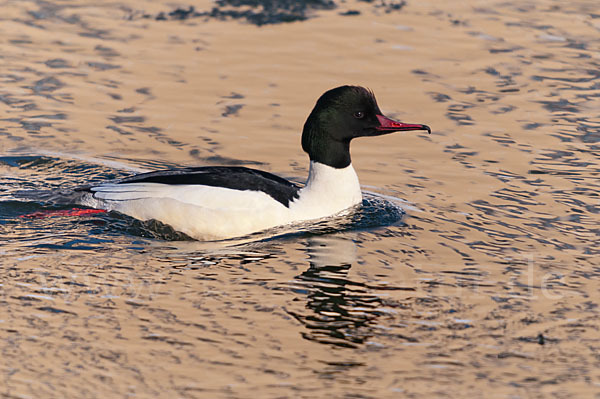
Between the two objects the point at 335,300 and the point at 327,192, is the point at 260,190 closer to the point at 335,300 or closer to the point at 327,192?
the point at 327,192

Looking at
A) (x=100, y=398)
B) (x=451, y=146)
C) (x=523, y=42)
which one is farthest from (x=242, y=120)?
(x=100, y=398)

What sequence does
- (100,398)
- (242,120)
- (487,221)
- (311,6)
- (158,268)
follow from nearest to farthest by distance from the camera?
(100,398) → (158,268) → (487,221) → (242,120) → (311,6)

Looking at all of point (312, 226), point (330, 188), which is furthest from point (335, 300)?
point (330, 188)

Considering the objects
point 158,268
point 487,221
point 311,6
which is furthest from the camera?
point 311,6

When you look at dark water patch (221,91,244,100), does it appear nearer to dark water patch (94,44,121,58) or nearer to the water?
the water

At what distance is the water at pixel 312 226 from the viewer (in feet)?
18.6

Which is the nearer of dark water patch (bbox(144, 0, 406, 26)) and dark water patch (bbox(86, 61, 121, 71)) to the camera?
dark water patch (bbox(86, 61, 121, 71))

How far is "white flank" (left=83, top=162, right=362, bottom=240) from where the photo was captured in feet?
26.3

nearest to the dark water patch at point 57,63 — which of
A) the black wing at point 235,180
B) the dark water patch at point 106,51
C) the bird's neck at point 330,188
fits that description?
the dark water patch at point 106,51

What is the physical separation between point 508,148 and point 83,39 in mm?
6473

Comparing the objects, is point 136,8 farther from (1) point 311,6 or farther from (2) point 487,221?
(2) point 487,221

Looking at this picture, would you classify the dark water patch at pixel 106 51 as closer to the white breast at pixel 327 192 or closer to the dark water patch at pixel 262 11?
the dark water patch at pixel 262 11

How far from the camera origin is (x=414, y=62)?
499 inches

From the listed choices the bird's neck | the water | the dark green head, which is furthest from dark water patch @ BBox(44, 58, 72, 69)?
the bird's neck
